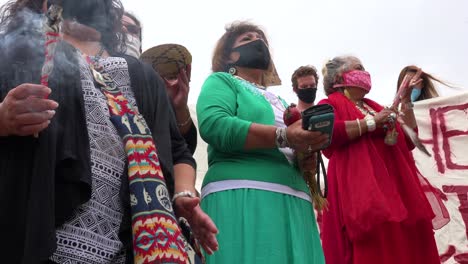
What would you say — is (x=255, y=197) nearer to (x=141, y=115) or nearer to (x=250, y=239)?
(x=250, y=239)

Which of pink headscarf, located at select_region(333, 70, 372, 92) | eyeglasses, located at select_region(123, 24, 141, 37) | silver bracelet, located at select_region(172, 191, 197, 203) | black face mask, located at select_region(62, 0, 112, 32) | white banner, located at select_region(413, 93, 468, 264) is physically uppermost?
black face mask, located at select_region(62, 0, 112, 32)

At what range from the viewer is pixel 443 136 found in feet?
17.1

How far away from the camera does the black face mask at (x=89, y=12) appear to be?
167cm

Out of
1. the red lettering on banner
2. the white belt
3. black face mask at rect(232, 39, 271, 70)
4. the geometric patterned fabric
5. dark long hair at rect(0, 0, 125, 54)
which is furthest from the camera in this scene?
the red lettering on banner

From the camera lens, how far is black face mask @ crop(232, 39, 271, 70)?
292 centimetres

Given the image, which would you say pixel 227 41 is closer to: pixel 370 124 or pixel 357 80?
pixel 370 124

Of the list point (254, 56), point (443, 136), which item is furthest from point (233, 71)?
point (443, 136)

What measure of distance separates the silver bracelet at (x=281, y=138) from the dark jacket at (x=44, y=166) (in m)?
0.74

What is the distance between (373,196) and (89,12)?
1.87m

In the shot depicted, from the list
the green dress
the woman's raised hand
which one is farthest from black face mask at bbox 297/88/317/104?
the woman's raised hand

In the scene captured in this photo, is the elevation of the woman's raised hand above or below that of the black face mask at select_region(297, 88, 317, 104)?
above

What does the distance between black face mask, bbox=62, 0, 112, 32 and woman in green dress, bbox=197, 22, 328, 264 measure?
2.69 feet

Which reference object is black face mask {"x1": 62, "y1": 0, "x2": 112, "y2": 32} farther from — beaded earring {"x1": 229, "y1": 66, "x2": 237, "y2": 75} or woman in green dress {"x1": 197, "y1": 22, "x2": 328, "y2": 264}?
beaded earring {"x1": 229, "y1": 66, "x2": 237, "y2": 75}

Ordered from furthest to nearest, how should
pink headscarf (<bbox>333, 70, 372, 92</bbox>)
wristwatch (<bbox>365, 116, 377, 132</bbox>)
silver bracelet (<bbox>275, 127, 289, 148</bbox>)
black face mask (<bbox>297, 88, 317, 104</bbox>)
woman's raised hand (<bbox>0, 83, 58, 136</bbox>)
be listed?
black face mask (<bbox>297, 88, 317, 104</bbox>), pink headscarf (<bbox>333, 70, 372, 92</bbox>), wristwatch (<bbox>365, 116, 377, 132</bbox>), silver bracelet (<bbox>275, 127, 289, 148</bbox>), woman's raised hand (<bbox>0, 83, 58, 136</bbox>)
